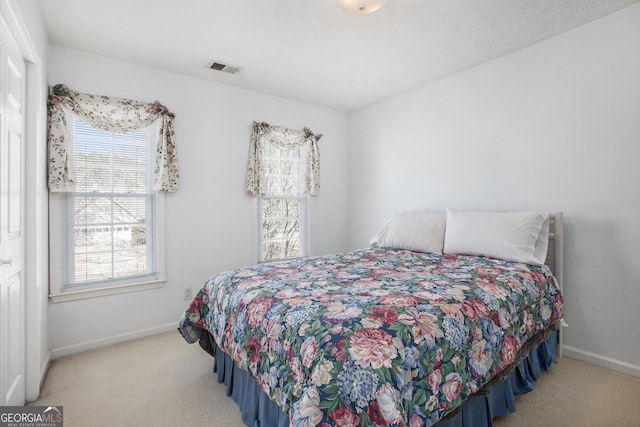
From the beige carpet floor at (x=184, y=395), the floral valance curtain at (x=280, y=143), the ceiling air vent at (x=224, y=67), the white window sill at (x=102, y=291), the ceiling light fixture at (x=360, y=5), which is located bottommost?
the beige carpet floor at (x=184, y=395)

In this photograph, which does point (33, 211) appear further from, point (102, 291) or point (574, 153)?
point (574, 153)

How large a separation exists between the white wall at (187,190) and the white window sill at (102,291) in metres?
0.05

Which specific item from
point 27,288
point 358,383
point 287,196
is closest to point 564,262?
point 358,383

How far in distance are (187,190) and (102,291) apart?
1.15m

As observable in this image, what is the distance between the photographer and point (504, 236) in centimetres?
241

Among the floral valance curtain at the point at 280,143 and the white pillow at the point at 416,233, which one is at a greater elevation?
the floral valance curtain at the point at 280,143

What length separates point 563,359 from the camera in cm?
245

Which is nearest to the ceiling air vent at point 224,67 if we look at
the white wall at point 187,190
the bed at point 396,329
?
the white wall at point 187,190

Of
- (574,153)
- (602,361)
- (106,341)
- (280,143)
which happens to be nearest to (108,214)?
(106,341)

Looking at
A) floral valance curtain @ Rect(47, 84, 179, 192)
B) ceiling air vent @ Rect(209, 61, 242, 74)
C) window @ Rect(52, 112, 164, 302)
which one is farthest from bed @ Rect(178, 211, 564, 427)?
ceiling air vent @ Rect(209, 61, 242, 74)

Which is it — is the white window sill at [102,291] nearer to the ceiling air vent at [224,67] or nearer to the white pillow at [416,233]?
the ceiling air vent at [224,67]

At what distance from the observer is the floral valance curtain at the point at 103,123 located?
2502mm

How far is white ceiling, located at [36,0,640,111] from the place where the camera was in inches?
84.0

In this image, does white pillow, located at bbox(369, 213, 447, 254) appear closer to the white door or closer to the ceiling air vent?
the ceiling air vent
